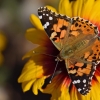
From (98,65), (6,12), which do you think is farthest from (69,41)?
(6,12)

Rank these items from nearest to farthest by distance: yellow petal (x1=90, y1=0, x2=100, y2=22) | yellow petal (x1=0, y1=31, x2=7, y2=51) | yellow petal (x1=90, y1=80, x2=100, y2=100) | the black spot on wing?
the black spot on wing < yellow petal (x1=90, y1=80, x2=100, y2=100) < yellow petal (x1=90, y1=0, x2=100, y2=22) < yellow petal (x1=0, y1=31, x2=7, y2=51)

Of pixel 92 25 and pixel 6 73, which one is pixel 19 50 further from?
pixel 92 25

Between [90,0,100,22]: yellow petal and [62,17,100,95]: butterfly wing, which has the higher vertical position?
[90,0,100,22]: yellow petal

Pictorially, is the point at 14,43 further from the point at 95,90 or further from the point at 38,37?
the point at 95,90

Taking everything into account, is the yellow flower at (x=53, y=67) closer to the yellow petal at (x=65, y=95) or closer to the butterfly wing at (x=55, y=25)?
the yellow petal at (x=65, y=95)

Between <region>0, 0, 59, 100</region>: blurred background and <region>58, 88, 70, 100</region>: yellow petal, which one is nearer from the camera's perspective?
<region>58, 88, 70, 100</region>: yellow petal

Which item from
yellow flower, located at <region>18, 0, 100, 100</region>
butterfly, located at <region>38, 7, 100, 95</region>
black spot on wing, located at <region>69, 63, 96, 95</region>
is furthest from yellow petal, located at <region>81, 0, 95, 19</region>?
black spot on wing, located at <region>69, 63, 96, 95</region>

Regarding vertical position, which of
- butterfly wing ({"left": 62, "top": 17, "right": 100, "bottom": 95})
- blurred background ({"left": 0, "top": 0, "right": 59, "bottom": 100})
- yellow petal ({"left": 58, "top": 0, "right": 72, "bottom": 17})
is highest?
yellow petal ({"left": 58, "top": 0, "right": 72, "bottom": 17})

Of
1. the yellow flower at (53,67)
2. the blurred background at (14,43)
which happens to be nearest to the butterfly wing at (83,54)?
the yellow flower at (53,67)

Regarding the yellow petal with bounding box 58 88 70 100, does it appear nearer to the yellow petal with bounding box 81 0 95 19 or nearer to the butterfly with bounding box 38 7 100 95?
the butterfly with bounding box 38 7 100 95
